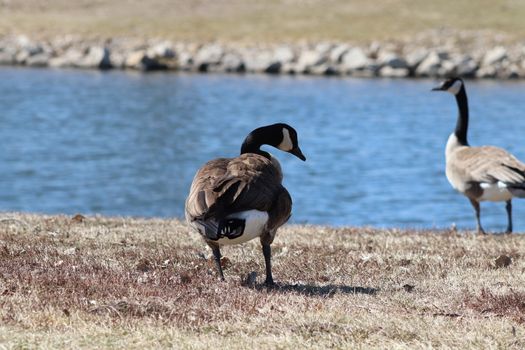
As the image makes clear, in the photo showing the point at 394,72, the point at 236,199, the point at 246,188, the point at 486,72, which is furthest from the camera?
the point at 394,72

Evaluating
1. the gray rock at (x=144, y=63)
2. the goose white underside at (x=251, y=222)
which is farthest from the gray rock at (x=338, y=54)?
the goose white underside at (x=251, y=222)

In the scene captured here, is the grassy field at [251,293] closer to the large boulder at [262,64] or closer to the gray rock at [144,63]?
the large boulder at [262,64]

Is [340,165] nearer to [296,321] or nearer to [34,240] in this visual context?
[34,240]

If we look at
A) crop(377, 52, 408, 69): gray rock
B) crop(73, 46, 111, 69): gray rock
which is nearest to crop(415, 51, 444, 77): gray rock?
crop(377, 52, 408, 69): gray rock

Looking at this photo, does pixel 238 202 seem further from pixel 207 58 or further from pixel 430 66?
pixel 207 58

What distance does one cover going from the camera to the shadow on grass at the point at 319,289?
9922 mm

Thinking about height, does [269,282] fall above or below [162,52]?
above

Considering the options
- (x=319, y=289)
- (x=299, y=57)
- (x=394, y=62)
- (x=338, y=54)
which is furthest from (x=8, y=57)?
(x=319, y=289)

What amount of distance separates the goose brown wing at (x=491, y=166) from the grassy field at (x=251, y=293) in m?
1.58

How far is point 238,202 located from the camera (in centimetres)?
916

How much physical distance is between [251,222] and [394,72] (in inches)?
2530

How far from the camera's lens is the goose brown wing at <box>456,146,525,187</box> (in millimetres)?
15547

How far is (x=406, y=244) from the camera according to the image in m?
13.9

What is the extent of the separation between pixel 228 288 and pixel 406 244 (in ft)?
15.5
